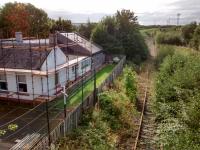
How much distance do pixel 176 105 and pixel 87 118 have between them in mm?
5543

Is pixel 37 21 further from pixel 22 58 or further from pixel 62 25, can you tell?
pixel 22 58

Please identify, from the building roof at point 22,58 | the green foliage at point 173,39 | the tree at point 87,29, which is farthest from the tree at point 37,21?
the green foliage at point 173,39

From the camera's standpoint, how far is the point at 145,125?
18.2m

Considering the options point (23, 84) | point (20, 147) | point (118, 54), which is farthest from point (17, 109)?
point (118, 54)

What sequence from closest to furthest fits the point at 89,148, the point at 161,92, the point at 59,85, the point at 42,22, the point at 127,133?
the point at 89,148 → the point at 127,133 → the point at 161,92 → the point at 59,85 → the point at 42,22

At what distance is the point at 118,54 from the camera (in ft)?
137

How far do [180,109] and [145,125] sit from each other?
447cm

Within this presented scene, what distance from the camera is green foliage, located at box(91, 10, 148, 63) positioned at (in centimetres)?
4119

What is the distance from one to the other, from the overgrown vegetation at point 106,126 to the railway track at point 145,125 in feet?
2.16

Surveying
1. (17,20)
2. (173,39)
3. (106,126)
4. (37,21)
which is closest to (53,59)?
(106,126)

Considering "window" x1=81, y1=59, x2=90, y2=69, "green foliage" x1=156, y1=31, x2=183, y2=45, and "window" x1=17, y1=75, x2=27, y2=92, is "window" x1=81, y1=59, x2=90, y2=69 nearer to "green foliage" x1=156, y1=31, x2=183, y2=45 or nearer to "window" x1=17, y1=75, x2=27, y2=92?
"window" x1=17, y1=75, x2=27, y2=92

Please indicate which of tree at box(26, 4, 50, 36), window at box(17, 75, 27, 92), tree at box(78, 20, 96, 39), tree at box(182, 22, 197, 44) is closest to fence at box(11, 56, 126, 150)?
window at box(17, 75, 27, 92)

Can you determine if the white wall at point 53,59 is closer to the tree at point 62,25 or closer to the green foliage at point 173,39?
the tree at point 62,25

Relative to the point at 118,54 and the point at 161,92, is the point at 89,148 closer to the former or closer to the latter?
the point at 161,92
